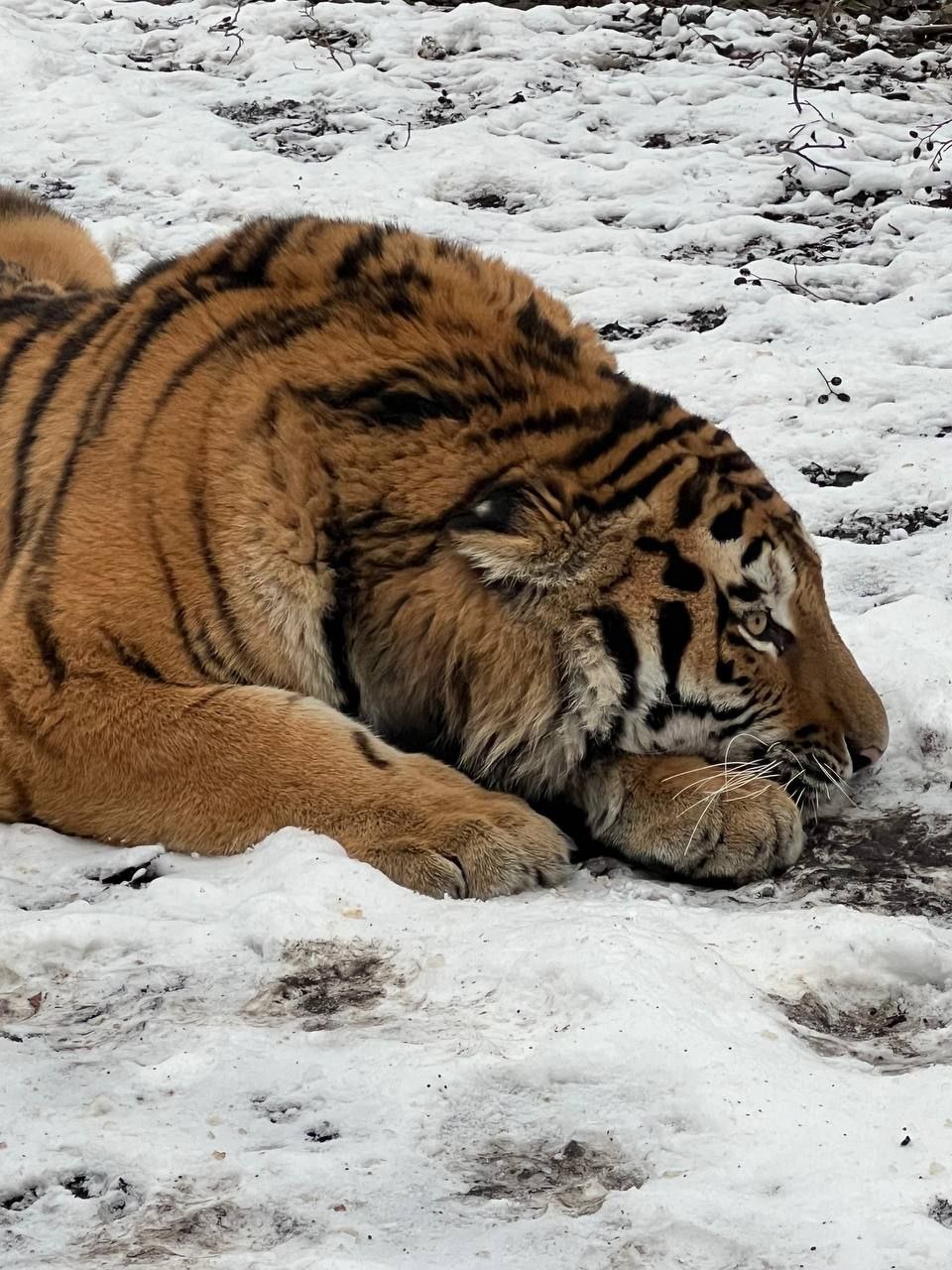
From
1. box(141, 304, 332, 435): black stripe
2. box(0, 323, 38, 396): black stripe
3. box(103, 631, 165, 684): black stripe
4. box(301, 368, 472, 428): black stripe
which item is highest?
box(141, 304, 332, 435): black stripe

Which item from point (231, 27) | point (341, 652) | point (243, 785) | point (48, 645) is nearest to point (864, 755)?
point (341, 652)

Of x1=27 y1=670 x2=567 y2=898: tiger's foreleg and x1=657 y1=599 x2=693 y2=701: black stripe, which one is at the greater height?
x1=657 y1=599 x2=693 y2=701: black stripe

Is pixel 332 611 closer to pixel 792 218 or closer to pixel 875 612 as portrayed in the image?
pixel 875 612

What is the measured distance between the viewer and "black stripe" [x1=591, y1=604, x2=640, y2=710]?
2.66 metres

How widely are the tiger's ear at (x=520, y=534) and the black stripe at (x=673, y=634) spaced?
0.60ft

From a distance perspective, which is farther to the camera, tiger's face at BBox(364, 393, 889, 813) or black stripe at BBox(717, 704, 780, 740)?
black stripe at BBox(717, 704, 780, 740)

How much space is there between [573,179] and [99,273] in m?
2.21

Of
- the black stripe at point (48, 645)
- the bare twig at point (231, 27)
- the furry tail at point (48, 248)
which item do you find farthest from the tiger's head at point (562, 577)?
the bare twig at point (231, 27)

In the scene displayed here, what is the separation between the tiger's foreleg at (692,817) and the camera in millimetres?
2654

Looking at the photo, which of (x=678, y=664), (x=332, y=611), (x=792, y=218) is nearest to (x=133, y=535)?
(x=332, y=611)

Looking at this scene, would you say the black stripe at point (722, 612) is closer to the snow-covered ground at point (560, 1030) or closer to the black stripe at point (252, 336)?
the snow-covered ground at point (560, 1030)

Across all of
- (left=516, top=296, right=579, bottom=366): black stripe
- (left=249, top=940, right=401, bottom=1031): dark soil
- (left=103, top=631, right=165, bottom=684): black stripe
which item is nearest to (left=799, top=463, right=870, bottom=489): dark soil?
(left=516, top=296, right=579, bottom=366): black stripe

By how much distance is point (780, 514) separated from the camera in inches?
111

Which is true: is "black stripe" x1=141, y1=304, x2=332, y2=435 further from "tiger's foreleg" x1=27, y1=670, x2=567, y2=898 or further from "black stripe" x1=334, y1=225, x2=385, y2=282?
"tiger's foreleg" x1=27, y1=670, x2=567, y2=898
